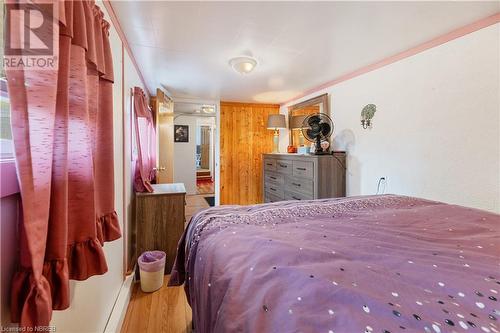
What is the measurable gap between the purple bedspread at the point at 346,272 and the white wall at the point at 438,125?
2.00 ft

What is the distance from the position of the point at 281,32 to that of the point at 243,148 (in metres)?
2.80

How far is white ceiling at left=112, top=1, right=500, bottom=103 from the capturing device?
1.55 meters

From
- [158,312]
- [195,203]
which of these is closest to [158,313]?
[158,312]

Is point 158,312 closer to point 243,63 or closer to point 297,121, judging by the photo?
point 243,63

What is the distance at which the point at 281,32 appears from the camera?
184 centimetres

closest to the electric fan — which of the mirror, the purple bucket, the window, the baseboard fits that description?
the mirror

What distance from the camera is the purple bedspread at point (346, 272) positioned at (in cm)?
55

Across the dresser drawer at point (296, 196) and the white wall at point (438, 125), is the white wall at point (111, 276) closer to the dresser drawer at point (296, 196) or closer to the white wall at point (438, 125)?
the dresser drawer at point (296, 196)

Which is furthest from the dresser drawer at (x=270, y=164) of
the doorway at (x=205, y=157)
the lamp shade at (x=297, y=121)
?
the doorway at (x=205, y=157)

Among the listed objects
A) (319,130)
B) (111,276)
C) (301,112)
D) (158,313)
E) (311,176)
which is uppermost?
(301,112)

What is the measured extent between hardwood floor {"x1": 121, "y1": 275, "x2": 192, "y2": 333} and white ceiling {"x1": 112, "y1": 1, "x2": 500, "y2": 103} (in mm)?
2201

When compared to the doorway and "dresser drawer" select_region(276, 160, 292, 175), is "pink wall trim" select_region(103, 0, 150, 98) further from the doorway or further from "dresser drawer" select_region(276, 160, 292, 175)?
the doorway

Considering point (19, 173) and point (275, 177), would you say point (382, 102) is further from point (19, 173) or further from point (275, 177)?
point (19, 173)

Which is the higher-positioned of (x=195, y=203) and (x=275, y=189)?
(x=275, y=189)
